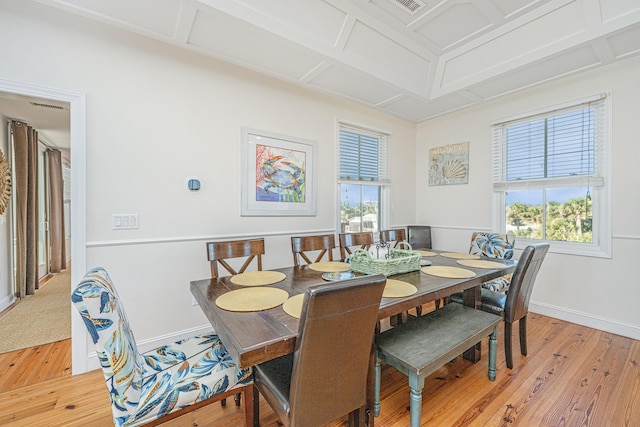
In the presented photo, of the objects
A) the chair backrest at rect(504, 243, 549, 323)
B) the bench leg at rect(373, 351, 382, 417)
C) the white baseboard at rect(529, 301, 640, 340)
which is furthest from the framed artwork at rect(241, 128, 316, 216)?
the white baseboard at rect(529, 301, 640, 340)

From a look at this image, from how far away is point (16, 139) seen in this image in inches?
136

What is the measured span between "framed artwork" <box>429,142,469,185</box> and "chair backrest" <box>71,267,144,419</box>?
157 inches

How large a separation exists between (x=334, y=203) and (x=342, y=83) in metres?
1.36

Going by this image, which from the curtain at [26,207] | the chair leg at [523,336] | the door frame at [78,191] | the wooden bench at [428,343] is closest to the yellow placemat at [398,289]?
the wooden bench at [428,343]

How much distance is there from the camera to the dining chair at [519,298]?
1.97m

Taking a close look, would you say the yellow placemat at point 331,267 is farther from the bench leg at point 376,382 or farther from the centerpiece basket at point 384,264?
the bench leg at point 376,382

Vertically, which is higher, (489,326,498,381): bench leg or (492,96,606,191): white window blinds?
(492,96,606,191): white window blinds

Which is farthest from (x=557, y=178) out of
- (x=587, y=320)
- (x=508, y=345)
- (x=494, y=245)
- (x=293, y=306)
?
(x=293, y=306)

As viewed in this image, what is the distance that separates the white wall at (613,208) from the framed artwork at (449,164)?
9 centimetres

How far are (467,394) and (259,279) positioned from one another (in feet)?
5.12

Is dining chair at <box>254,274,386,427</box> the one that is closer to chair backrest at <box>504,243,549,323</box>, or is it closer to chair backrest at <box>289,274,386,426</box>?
chair backrest at <box>289,274,386,426</box>

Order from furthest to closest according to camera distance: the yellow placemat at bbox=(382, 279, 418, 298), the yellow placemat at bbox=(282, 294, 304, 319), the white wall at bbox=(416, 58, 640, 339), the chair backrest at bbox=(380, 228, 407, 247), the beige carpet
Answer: the chair backrest at bbox=(380, 228, 407, 247) → the white wall at bbox=(416, 58, 640, 339) → the beige carpet → the yellow placemat at bbox=(382, 279, 418, 298) → the yellow placemat at bbox=(282, 294, 304, 319)

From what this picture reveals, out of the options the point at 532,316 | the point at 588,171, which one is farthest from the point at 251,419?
the point at 588,171

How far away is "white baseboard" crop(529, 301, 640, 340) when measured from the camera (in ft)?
8.31
